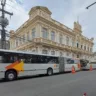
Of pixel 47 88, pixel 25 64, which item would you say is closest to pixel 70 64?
pixel 25 64

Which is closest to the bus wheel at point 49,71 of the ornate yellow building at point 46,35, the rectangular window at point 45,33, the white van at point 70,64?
the white van at point 70,64

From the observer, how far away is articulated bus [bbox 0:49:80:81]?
13.9 m

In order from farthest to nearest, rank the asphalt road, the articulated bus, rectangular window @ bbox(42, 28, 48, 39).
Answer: rectangular window @ bbox(42, 28, 48, 39), the articulated bus, the asphalt road

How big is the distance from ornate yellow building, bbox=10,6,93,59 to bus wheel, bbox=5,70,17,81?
8.97 metres

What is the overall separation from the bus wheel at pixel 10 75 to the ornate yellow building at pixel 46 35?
29.4ft

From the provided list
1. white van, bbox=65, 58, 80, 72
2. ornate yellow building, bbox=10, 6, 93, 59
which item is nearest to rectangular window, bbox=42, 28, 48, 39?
ornate yellow building, bbox=10, 6, 93, 59

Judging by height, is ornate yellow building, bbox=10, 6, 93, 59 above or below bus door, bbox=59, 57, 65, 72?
above

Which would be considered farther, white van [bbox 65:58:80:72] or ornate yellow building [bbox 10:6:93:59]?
ornate yellow building [bbox 10:6:93:59]

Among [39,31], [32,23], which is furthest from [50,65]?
[32,23]

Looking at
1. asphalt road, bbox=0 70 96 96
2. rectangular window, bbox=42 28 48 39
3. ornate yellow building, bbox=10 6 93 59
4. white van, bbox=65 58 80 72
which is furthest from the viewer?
rectangular window, bbox=42 28 48 39

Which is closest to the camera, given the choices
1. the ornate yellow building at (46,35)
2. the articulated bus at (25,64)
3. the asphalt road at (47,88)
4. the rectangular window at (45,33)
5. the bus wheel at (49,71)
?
the asphalt road at (47,88)

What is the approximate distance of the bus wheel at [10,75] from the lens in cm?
1398

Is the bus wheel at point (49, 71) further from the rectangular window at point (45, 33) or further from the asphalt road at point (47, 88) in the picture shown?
the rectangular window at point (45, 33)

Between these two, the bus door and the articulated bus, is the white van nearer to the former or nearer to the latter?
the bus door
